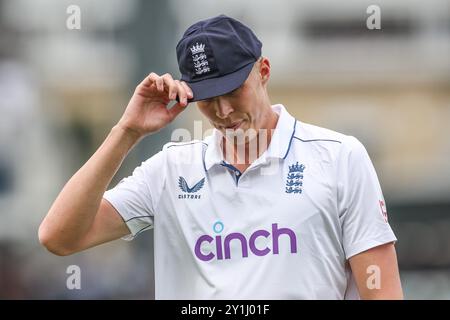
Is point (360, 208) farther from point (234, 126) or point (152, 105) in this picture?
point (152, 105)

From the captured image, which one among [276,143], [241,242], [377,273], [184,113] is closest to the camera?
[377,273]

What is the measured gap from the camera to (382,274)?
3213 mm

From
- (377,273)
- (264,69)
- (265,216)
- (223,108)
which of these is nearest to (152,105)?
(223,108)

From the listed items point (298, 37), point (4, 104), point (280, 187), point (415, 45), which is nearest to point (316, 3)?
point (298, 37)

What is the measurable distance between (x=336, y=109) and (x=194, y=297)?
39.8 ft

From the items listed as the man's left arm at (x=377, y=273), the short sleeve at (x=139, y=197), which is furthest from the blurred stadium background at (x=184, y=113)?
the man's left arm at (x=377, y=273)

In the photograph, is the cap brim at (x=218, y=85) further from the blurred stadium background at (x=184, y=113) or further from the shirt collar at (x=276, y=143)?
the blurred stadium background at (x=184, y=113)

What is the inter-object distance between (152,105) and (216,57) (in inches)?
11.5

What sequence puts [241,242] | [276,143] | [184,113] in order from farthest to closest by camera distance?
[184,113] → [276,143] → [241,242]

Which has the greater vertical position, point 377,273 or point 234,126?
point 234,126

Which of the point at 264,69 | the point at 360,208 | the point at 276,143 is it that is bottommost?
the point at 360,208

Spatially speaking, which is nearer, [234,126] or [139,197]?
[234,126]

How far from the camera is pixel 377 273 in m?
3.23

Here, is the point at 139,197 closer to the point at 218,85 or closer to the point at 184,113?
the point at 218,85
